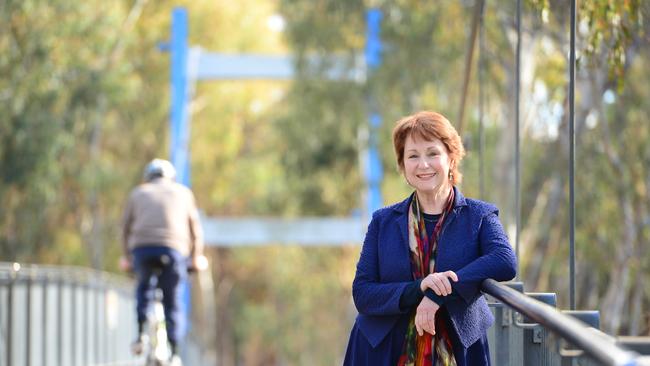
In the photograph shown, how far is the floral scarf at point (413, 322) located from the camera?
4410 millimetres

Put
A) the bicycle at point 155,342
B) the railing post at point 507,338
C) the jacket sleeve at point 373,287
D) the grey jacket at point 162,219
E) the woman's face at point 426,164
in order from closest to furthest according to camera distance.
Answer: the jacket sleeve at point 373,287 → the woman's face at point 426,164 → the railing post at point 507,338 → the grey jacket at point 162,219 → the bicycle at point 155,342

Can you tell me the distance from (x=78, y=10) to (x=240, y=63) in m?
8.71

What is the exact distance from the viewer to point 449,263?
448 centimetres

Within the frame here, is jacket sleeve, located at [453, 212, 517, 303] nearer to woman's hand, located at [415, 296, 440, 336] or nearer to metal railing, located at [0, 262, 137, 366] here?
woman's hand, located at [415, 296, 440, 336]

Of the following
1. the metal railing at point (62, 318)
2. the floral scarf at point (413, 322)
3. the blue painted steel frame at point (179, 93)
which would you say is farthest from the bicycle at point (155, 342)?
the blue painted steel frame at point (179, 93)

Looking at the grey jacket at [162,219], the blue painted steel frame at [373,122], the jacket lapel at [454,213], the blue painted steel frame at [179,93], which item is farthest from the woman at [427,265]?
the blue painted steel frame at [179,93]

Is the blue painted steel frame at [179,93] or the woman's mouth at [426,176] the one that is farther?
the blue painted steel frame at [179,93]

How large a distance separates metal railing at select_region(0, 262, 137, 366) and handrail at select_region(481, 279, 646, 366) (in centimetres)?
788

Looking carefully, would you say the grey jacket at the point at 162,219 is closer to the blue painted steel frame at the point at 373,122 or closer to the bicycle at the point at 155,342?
the bicycle at the point at 155,342

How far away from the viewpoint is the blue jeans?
11.4 meters

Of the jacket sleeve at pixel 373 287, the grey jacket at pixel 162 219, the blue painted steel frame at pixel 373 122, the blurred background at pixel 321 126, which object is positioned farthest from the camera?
the blue painted steel frame at pixel 373 122

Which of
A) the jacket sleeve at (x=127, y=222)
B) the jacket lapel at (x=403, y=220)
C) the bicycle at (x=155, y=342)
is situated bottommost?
the bicycle at (x=155, y=342)

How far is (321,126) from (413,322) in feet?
87.9

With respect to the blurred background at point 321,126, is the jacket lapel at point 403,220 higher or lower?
lower
